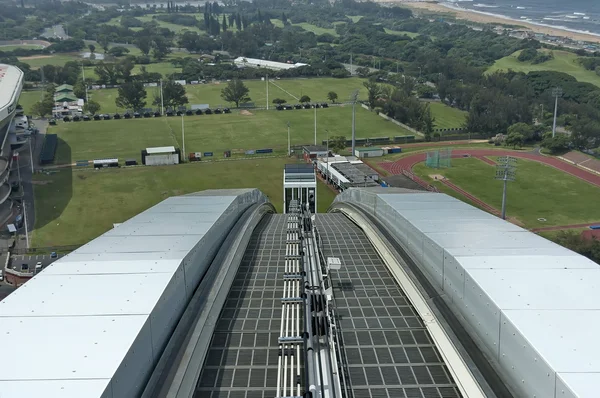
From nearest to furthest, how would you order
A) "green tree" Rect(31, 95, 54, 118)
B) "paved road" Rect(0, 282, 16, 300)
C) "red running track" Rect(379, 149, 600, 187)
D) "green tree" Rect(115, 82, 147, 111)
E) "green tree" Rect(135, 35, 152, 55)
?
"paved road" Rect(0, 282, 16, 300) < "red running track" Rect(379, 149, 600, 187) < "green tree" Rect(31, 95, 54, 118) < "green tree" Rect(115, 82, 147, 111) < "green tree" Rect(135, 35, 152, 55)

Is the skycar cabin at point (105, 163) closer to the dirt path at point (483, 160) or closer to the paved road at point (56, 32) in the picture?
the dirt path at point (483, 160)

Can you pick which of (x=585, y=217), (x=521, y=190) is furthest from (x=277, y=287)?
(x=521, y=190)

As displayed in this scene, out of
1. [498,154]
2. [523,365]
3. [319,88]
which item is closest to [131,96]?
[319,88]

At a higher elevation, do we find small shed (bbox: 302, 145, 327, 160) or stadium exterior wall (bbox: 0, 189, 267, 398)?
stadium exterior wall (bbox: 0, 189, 267, 398)

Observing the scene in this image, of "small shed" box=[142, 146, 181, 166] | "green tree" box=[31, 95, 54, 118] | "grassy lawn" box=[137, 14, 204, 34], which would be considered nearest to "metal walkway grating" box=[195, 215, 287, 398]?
"small shed" box=[142, 146, 181, 166]

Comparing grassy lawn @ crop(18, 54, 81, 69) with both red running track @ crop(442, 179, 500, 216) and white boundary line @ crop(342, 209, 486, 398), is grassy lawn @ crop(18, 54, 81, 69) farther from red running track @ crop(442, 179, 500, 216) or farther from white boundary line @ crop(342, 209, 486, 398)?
white boundary line @ crop(342, 209, 486, 398)

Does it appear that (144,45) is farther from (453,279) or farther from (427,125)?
(453,279)

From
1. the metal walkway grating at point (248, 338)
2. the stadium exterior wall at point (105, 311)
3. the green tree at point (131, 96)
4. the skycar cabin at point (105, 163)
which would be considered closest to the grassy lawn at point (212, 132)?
the skycar cabin at point (105, 163)
